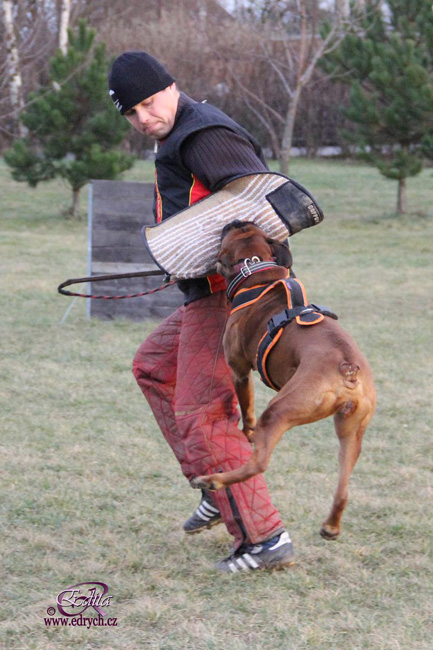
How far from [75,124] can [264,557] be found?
41.9ft

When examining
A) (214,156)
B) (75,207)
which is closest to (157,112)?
(214,156)

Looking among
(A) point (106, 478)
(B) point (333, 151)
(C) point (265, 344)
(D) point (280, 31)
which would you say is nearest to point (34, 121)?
(D) point (280, 31)

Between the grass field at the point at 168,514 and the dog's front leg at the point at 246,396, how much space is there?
552 mm

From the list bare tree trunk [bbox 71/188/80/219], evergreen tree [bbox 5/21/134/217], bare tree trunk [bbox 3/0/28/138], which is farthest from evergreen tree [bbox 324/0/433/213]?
bare tree trunk [bbox 3/0/28/138]

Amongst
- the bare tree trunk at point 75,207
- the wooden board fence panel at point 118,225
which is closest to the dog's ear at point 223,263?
the wooden board fence panel at point 118,225

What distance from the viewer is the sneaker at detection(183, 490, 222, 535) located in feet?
11.4

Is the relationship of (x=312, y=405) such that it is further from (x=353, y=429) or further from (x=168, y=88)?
(x=168, y=88)

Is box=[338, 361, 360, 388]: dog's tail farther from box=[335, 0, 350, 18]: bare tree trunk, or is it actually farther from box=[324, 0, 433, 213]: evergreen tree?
box=[335, 0, 350, 18]: bare tree trunk

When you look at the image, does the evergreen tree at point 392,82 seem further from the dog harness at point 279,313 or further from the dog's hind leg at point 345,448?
the dog's hind leg at point 345,448

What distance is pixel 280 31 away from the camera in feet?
62.8

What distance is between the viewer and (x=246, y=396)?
10.3 feet

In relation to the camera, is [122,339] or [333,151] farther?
[333,151]

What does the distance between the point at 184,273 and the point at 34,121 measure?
12.3 metres

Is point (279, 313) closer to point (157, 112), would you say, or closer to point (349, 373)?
point (349, 373)
